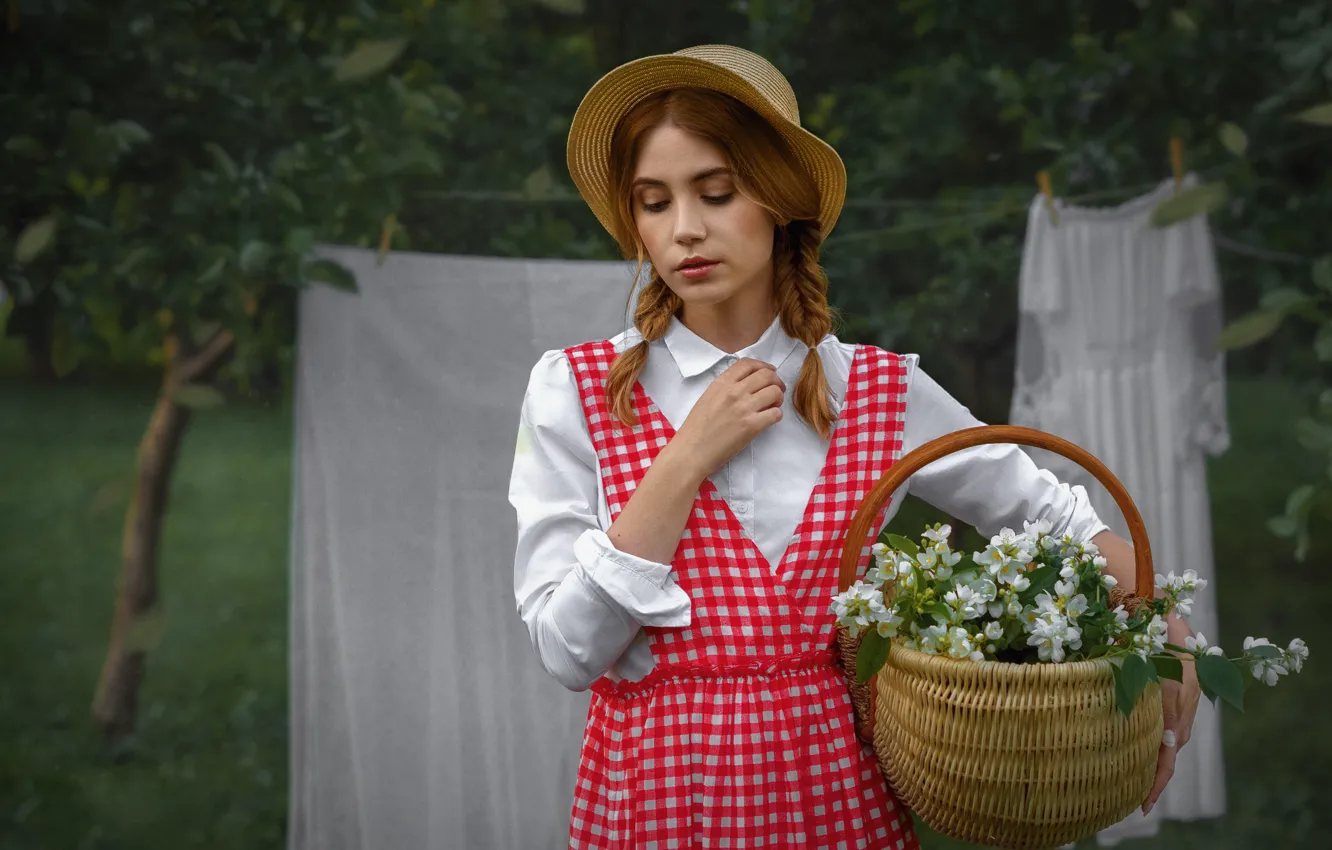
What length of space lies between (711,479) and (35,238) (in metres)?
1.96

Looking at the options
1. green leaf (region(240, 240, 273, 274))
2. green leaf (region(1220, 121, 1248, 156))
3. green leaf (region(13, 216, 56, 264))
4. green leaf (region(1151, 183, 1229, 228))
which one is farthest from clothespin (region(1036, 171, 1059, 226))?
green leaf (region(13, 216, 56, 264))

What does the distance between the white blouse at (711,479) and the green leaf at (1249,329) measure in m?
1.58

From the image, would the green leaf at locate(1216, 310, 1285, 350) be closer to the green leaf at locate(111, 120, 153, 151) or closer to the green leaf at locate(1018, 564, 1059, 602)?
the green leaf at locate(1018, 564, 1059, 602)

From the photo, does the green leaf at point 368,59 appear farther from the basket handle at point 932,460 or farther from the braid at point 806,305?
the basket handle at point 932,460

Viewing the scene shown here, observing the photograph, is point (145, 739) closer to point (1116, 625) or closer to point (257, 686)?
point (257, 686)

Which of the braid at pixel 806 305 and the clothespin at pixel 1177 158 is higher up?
the clothespin at pixel 1177 158

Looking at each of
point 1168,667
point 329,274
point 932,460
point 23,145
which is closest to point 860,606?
point 932,460

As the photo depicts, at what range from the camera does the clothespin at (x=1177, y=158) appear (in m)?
2.81

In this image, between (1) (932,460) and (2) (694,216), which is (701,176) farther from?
(1) (932,460)

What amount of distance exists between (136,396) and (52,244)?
1.16ft

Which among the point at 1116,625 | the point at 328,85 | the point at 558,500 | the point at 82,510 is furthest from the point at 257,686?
the point at 1116,625

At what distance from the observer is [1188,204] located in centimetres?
279

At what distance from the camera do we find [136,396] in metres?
2.85

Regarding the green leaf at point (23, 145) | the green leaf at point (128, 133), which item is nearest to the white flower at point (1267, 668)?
the green leaf at point (128, 133)
